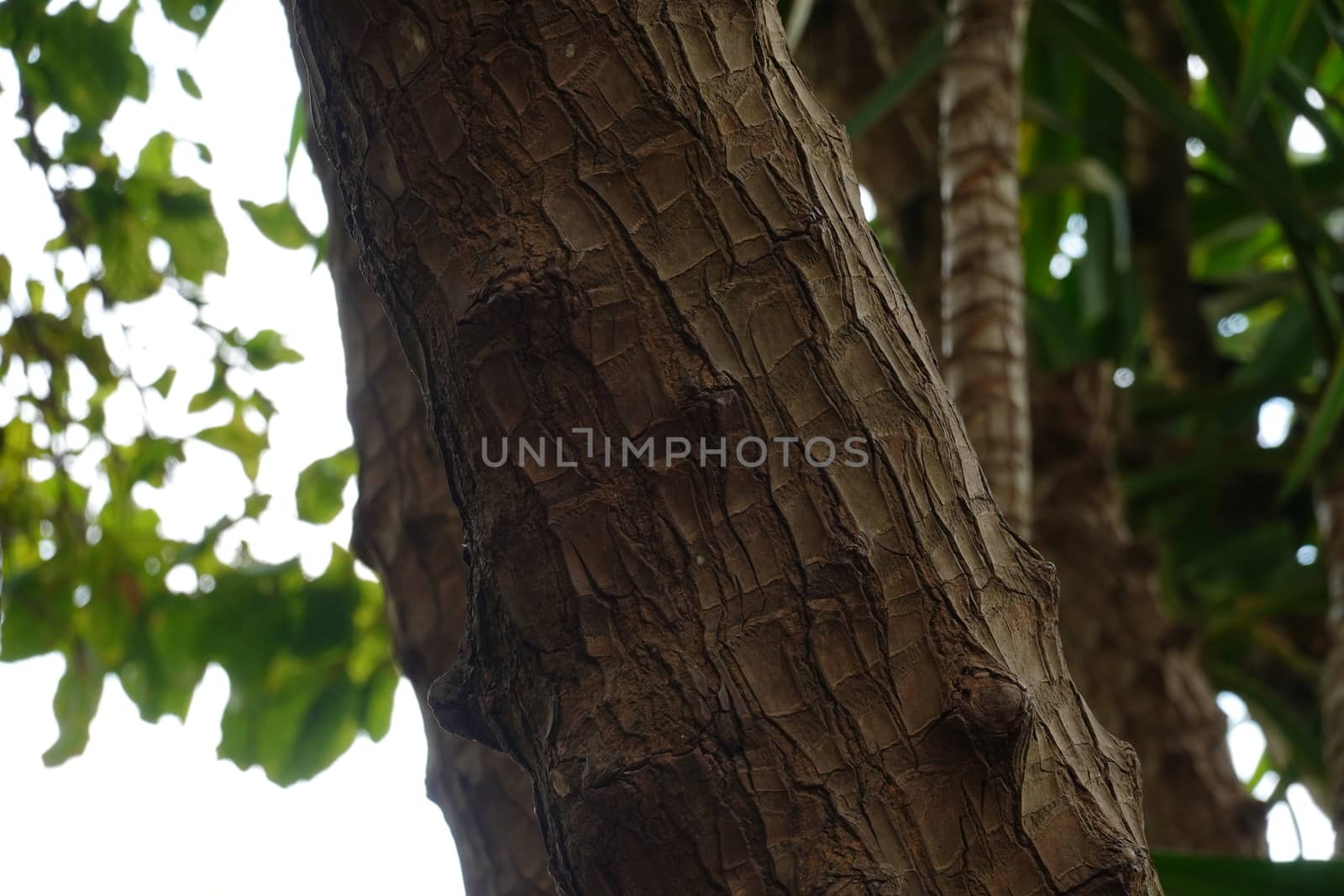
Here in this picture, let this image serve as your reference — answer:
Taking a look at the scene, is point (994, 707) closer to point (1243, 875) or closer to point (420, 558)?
point (1243, 875)

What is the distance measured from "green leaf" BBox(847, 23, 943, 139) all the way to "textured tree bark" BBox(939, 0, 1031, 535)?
3.8 inches

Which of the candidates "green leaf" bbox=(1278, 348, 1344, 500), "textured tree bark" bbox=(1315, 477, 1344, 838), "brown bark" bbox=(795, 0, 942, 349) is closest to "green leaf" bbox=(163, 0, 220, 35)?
"brown bark" bbox=(795, 0, 942, 349)

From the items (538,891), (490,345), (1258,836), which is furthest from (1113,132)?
(490,345)

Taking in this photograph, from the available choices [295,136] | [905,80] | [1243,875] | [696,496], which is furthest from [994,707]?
[295,136]

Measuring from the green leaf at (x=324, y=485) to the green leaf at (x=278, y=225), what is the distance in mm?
214

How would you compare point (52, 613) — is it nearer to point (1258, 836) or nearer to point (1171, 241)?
point (1258, 836)

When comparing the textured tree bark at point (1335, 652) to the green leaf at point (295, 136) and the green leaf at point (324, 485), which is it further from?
the green leaf at point (295, 136)

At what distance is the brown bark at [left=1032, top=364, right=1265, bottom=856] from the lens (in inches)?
44.9

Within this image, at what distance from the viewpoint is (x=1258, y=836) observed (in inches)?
44.9

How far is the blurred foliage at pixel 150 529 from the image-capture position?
1027 millimetres

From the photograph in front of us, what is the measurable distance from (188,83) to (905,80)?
661 mm

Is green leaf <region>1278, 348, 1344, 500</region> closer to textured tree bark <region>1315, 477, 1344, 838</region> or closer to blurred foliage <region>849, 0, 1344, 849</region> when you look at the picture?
blurred foliage <region>849, 0, 1344, 849</region>

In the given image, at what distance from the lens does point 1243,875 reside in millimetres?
569

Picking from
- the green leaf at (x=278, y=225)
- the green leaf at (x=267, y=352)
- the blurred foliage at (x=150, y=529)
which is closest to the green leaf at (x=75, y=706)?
the blurred foliage at (x=150, y=529)
